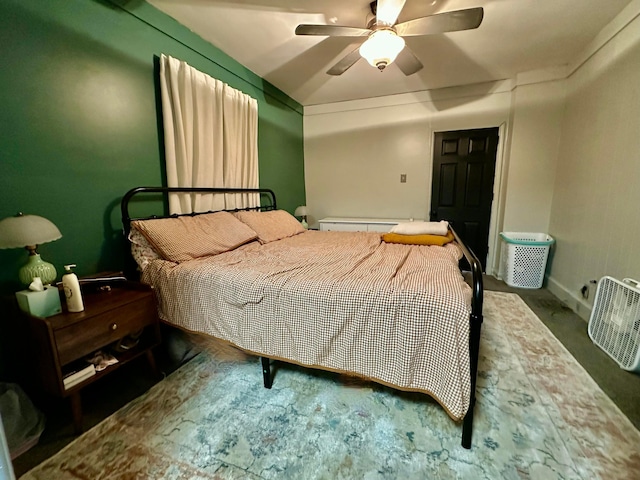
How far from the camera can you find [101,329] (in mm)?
1316

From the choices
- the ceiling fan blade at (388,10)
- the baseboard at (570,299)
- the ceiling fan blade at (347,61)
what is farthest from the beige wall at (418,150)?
the ceiling fan blade at (388,10)

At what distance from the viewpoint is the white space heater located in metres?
1.62

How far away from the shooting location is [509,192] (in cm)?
329

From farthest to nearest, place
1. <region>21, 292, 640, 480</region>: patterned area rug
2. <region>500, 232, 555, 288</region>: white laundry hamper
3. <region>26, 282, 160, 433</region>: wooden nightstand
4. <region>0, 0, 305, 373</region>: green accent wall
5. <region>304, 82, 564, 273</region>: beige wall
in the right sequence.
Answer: <region>304, 82, 564, 273</region>: beige wall < <region>500, 232, 555, 288</region>: white laundry hamper < <region>0, 0, 305, 373</region>: green accent wall < <region>26, 282, 160, 433</region>: wooden nightstand < <region>21, 292, 640, 480</region>: patterned area rug

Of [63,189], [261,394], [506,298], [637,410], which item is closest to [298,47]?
[63,189]

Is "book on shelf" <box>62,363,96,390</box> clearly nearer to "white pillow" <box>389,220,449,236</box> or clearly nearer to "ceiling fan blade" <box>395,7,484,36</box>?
"white pillow" <box>389,220,449,236</box>

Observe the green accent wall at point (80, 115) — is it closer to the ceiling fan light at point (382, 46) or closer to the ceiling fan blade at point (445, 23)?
the ceiling fan light at point (382, 46)

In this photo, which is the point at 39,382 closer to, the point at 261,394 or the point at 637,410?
the point at 261,394

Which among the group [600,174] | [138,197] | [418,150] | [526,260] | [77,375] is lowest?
[77,375]

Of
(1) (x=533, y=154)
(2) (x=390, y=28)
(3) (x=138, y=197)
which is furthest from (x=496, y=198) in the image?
(3) (x=138, y=197)

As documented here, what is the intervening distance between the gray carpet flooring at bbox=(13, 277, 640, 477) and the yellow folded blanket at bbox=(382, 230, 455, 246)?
3.51ft

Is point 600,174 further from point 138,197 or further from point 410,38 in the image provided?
point 138,197

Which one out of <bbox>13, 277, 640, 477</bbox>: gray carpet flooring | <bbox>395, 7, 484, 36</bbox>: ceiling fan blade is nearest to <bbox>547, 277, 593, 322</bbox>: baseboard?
<bbox>13, 277, 640, 477</bbox>: gray carpet flooring

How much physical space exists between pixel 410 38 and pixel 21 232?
9.87ft
